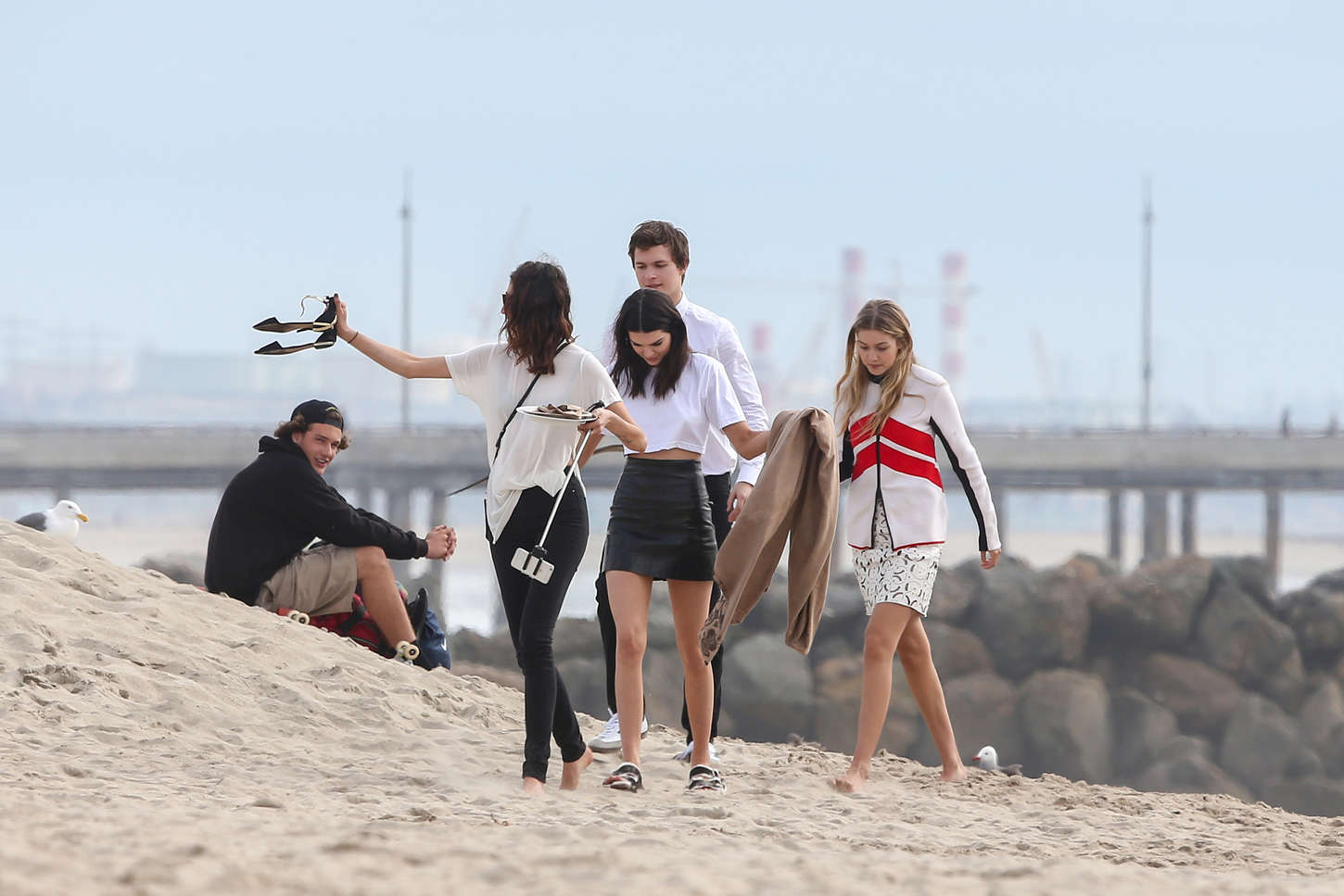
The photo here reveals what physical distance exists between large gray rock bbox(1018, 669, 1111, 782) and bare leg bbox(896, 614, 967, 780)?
13.8 meters

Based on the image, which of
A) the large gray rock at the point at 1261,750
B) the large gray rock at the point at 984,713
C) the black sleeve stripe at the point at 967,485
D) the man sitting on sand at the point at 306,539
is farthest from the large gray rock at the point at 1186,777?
the black sleeve stripe at the point at 967,485

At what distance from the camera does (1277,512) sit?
37.6m

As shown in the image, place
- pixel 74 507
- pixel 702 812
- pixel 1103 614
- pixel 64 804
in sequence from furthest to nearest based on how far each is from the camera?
pixel 1103 614
pixel 74 507
pixel 702 812
pixel 64 804

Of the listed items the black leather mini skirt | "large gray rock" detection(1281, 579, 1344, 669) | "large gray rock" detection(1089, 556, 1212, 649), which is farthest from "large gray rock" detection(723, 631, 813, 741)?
the black leather mini skirt

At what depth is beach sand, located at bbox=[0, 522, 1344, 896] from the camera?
12.1ft

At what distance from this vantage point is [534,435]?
5.08 meters

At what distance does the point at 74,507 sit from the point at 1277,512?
33943 mm

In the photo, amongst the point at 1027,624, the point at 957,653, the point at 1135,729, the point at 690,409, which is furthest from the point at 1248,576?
the point at 690,409

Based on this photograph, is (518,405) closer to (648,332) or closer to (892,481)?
(648,332)

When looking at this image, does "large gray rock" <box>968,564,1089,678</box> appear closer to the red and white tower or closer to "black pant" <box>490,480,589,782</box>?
"black pant" <box>490,480,589,782</box>

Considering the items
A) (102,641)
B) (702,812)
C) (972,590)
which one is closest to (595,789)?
(702,812)

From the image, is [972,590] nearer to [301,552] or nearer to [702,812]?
[301,552]

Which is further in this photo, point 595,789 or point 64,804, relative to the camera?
point 595,789

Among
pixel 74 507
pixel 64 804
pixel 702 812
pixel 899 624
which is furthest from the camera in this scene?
pixel 74 507
